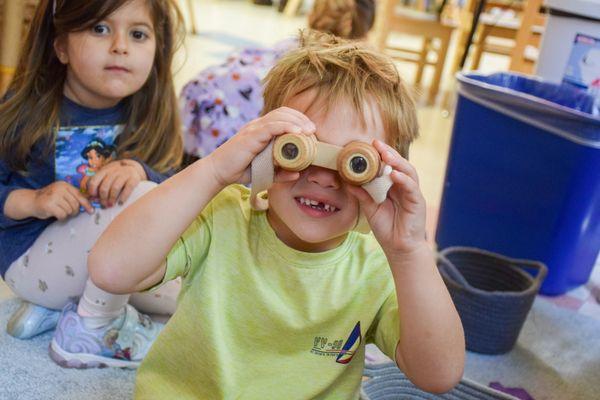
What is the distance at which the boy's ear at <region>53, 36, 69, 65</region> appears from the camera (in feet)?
3.89

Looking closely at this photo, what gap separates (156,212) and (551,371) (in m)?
0.98

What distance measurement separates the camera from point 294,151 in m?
0.64

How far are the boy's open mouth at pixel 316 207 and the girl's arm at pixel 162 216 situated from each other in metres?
0.07

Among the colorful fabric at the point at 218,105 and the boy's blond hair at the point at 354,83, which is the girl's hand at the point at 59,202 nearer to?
the boy's blond hair at the point at 354,83

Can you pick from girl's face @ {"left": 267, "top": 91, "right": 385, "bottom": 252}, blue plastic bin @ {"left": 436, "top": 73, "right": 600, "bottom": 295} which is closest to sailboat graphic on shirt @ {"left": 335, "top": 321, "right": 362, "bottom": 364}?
girl's face @ {"left": 267, "top": 91, "right": 385, "bottom": 252}

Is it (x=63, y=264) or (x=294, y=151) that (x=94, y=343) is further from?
(x=294, y=151)

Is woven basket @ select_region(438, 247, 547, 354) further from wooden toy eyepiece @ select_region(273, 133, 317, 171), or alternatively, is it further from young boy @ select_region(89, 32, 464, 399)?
wooden toy eyepiece @ select_region(273, 133, 317, 171)

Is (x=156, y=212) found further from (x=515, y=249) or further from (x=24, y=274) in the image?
(x=515, y=249)

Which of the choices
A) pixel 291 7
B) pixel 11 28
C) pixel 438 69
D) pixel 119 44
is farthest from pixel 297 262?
pixel 291 7

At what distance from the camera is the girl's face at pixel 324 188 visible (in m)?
0.70

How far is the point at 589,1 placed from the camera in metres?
1.72

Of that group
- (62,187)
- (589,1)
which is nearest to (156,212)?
(62,187)

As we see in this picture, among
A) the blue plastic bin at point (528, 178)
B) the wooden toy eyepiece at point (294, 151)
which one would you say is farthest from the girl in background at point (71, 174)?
the blue plastic bin at point (528, 178)

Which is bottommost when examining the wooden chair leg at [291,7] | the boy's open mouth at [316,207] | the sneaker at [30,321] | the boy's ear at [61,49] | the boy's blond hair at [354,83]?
the sneaker at [30,321]
